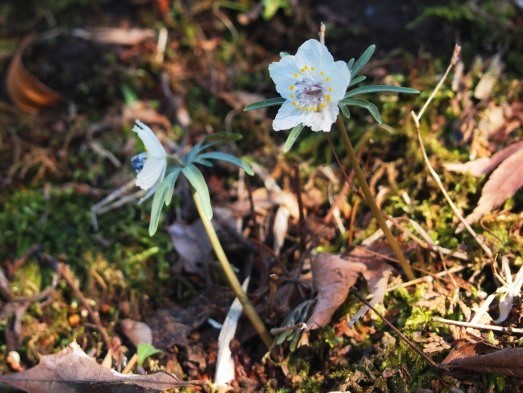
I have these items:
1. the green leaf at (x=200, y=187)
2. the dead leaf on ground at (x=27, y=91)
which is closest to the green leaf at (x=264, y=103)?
the green leaf at (x=200, y=187)

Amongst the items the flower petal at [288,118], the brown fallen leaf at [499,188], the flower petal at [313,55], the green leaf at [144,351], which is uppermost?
the flower petal at [313,55]

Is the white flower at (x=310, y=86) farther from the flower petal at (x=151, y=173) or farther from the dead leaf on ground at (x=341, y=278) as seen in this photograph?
the dead leaf on ground at (x=341, y=278)

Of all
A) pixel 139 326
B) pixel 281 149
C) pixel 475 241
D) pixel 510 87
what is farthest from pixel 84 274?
pixel 510 87

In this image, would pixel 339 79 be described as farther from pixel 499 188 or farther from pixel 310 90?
pixel 499 188

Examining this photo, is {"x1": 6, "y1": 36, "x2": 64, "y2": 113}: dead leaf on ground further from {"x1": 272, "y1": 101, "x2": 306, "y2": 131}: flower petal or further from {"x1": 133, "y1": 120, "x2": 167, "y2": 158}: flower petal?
{"x1": 272, "y1": 101, "x2": 306, "y2": 131}: flower petal

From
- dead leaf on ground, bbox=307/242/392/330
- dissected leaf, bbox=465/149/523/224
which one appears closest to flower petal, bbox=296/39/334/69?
dead leaf on ground, bbox=307/242/392/330
